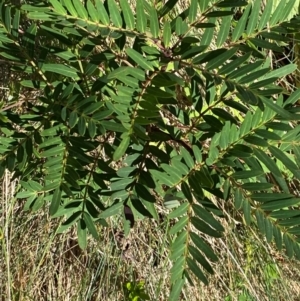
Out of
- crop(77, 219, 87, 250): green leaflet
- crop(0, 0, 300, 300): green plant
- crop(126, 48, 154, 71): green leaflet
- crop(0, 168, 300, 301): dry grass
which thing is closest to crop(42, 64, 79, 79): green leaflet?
crop(0, 0, 300, 300): green plant

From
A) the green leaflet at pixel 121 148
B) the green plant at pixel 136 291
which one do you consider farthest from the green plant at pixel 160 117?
the green plant at pixel 136 291

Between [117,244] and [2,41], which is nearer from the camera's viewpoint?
[2,41]

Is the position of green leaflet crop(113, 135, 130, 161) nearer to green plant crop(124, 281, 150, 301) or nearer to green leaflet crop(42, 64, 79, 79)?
green leaflet crop(42, 64, 79, 79)

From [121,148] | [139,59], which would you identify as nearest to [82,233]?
[121,148]

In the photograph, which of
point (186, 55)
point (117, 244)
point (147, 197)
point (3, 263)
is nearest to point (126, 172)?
point (147, 197)

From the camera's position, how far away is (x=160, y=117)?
2.82 ft

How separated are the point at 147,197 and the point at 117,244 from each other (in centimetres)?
73

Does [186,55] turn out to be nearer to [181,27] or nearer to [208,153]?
[181,27]

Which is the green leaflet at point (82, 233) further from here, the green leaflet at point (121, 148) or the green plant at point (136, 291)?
the green plant at point (136, 291)

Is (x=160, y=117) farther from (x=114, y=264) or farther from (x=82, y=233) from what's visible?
(x=114, y=264)

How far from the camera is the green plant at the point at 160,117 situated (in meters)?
0.79

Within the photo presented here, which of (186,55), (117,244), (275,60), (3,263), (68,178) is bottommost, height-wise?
(3,263)

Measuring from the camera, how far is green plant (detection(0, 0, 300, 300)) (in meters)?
0.79

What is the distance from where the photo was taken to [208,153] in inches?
33.6
